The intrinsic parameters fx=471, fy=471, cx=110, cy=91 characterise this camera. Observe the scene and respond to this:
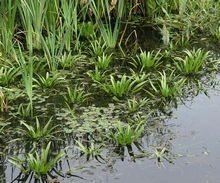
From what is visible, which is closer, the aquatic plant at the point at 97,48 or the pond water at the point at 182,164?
the pond water at the point at 182,164

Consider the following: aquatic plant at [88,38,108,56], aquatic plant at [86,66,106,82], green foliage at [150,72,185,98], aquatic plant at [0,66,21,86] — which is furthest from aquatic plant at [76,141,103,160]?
aquatic plant at [88,38,108,56]

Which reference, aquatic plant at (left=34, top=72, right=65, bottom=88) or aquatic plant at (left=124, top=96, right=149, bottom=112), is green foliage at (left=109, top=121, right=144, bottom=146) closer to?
aquatic plant at (left=124, top=96, right=149, bottom=112)

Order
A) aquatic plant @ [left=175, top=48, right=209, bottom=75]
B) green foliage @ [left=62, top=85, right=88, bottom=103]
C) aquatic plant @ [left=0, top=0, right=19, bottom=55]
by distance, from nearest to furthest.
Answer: aquatic plant @ [left=0, top=0, right=19, bottom=55]
green foliage @ [left=62, top=85, right=88, bottom=103]
aquatic plant @ [left=175, top=48, right=209, bottom=75]

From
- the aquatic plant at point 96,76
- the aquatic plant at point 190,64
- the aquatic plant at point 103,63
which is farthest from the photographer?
the aquatic plant at point 103,63

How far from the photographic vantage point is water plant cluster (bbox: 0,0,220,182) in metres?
3.17

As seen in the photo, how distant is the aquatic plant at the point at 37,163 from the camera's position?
285cm

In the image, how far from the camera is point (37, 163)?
112 inches

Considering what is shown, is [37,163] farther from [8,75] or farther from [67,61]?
[67,61]

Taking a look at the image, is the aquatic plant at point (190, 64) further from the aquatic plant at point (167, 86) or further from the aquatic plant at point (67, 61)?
the aquatic plant at point (67, 61)

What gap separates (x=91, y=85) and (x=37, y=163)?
137 cm

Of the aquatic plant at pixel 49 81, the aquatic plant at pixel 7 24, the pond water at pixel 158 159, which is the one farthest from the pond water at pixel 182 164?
the aquatic plant at pixel 7 24

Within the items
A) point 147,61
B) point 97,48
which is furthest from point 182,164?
point 97,48

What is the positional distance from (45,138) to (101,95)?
0.81 meters

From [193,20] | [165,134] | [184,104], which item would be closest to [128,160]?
[165,134]
